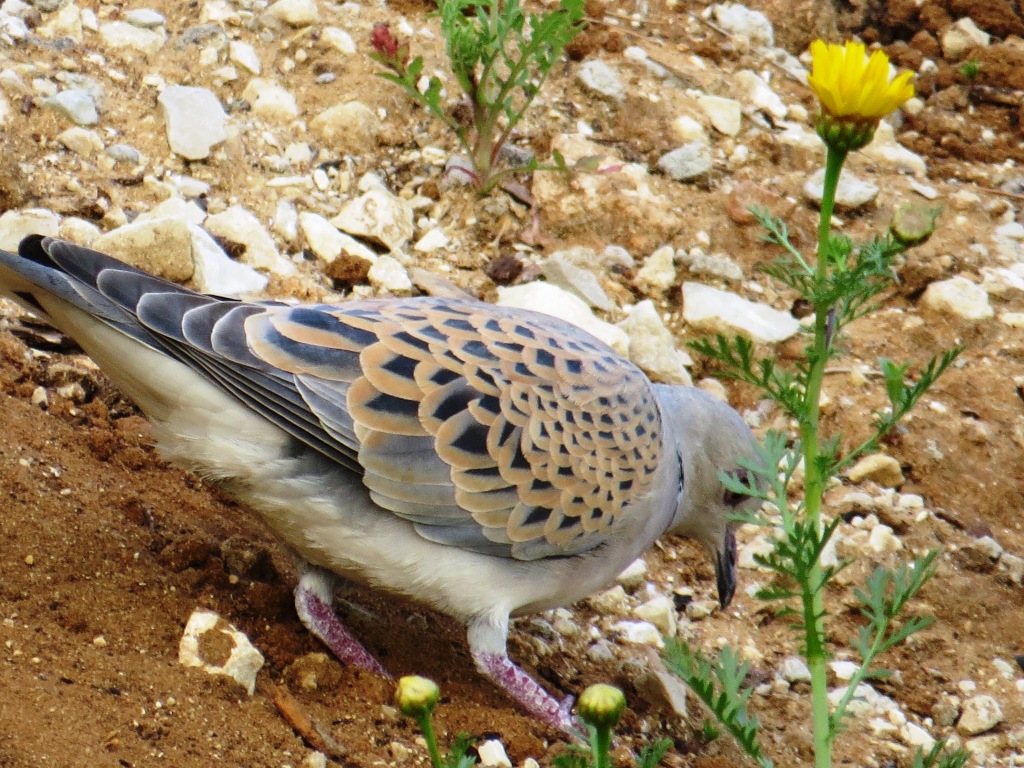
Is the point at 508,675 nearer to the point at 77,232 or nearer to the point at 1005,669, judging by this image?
the point at 1005,669

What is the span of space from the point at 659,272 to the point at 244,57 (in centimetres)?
216

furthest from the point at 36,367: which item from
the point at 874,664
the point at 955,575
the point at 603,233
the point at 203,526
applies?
the point at 955,575

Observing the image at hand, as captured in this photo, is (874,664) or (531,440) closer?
(531,440)

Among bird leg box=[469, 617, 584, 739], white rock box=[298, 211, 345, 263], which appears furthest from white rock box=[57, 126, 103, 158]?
bird leg box=[469, 617, 584, 739]

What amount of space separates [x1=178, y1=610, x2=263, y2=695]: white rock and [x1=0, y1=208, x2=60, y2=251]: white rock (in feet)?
6.49

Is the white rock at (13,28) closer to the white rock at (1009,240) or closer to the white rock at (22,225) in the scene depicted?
the white rock at (22,225)

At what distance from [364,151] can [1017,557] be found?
10.9ft

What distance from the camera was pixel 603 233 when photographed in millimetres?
6148

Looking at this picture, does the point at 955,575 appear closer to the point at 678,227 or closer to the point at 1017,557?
the point at 1017,557

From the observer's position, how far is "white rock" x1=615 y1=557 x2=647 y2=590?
4.92m

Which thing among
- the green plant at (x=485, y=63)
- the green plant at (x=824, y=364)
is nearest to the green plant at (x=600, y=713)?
the green plant at (x=824, y=364)

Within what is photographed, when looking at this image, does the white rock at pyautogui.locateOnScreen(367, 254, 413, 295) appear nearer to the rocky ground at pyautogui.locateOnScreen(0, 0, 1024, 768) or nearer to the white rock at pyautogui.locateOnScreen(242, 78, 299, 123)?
the rocky ground at pyautogui.locateOnScreen(0, 0, 1024, 768)

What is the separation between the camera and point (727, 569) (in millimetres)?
4766

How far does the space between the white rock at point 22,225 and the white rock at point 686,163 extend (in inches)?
115
